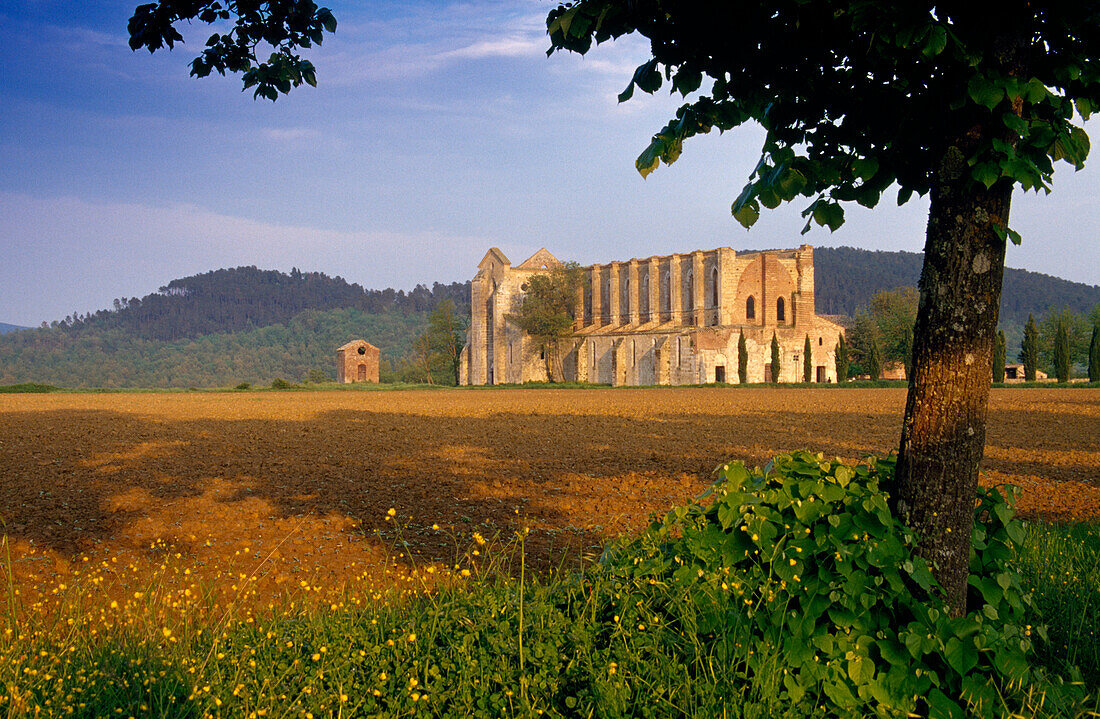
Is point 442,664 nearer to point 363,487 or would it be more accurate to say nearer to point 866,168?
point 866,168

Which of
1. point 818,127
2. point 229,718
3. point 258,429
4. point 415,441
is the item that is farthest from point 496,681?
point 258,429

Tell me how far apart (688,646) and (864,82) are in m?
2.37

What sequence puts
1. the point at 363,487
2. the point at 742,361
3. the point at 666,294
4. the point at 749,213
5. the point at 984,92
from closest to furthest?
the point at 984,92 → the point at 749,213 → the point at 363,487 → the point at 742,361 → the point at 666,294

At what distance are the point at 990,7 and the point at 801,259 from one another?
55.0 meters

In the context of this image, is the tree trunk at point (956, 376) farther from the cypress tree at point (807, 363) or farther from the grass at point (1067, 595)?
the cypress tree at point (807, 363)

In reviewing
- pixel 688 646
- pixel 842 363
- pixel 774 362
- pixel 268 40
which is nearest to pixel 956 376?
pixel 688 646

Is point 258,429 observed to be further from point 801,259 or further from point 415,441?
point 801,259

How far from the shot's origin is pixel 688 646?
2.78 metres

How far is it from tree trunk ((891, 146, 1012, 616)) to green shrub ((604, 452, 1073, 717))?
0.42ft

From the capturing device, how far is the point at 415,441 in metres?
13.8

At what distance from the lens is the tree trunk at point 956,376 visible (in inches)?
114

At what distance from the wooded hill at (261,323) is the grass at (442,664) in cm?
8810

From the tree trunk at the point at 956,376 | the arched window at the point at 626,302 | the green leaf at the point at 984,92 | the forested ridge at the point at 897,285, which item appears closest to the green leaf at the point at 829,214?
the tree trunk at the point at 956,376

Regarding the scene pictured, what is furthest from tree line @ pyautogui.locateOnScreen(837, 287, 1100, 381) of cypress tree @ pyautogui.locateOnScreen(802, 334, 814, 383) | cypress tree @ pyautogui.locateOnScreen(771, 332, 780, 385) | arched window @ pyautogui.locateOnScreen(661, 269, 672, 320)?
arched window @ pyautogui.locateOnScreen(661, 269, 672, 320)
